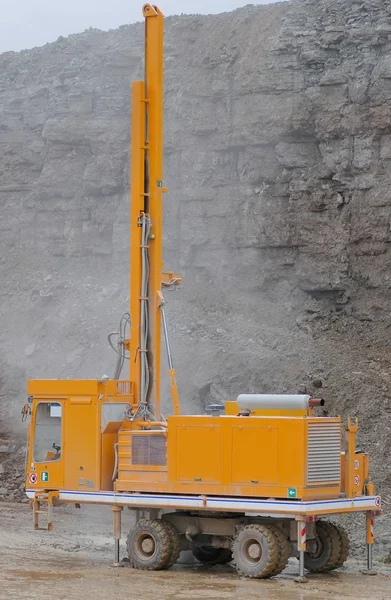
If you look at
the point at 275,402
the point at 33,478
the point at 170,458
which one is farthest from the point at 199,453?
the point at 33,478

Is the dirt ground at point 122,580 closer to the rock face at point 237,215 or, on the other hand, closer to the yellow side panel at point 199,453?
the yellow side panel at point 199,453

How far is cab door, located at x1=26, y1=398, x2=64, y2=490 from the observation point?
15.1 m

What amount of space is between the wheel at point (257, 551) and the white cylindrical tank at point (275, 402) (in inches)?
55.3

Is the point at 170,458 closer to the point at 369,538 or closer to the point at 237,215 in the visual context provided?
the point at 369,538

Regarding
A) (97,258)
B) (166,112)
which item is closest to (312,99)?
(166,112)

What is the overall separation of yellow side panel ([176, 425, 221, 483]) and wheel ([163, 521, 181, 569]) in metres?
0.79

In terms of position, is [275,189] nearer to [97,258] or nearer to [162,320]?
[97,258]

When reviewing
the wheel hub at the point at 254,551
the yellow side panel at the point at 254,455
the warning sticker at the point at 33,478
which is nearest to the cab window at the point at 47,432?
the warning sticker at the point at 33,478

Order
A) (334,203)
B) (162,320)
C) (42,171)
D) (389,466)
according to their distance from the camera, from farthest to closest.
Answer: (42,171), (334,203), (389,466), (162,320)

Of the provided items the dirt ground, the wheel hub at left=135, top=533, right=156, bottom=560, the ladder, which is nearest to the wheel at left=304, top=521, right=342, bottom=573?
the dirt ground

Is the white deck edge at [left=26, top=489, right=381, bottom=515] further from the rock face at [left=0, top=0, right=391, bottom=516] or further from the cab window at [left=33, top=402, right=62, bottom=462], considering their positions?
the rock face at [left=0, top=0, right=391, bottom=516]

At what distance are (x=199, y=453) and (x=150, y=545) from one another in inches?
56.5

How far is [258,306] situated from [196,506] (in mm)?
14036

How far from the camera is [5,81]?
36156 millimetres
